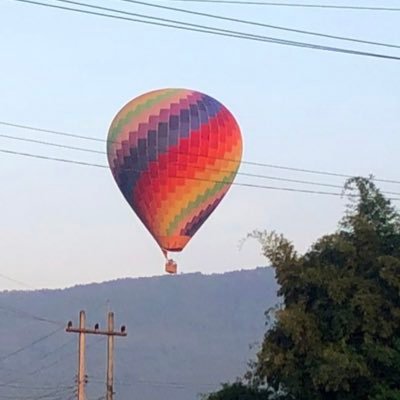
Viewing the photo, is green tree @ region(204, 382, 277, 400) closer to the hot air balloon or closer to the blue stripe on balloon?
the hot air balloon

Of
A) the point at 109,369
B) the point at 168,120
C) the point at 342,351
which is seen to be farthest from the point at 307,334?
the point at 168,120

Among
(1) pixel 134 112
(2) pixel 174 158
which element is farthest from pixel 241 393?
(1) pixel 134 112

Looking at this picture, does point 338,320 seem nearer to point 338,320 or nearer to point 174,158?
point 338,320

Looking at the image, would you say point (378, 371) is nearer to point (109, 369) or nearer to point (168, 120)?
point (109, 369)

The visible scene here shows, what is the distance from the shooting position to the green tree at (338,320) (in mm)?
47031

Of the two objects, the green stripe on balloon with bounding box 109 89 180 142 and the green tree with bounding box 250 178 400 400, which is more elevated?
the green stripe on balloon with bounding box 109 89 180 142

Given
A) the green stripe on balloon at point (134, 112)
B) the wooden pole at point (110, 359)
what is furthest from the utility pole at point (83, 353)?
the green stripe on balloon at point (134, 112)

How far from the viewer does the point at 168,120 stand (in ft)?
190

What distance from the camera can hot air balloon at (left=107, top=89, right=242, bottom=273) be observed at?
57.7m

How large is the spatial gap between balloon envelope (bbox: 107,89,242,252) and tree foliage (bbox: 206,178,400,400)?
28.9 ft

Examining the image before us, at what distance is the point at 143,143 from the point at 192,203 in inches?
108

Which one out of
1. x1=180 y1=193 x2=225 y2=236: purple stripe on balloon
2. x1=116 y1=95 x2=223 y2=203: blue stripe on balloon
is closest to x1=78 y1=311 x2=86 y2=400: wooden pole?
x1=116 y1=95 x2=223 y2=203: blue stripe on balloon

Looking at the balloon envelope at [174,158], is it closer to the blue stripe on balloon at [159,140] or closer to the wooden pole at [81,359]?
the blue stripe on balloon at [159,140]

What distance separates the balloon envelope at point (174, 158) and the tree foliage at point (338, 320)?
8797mm
